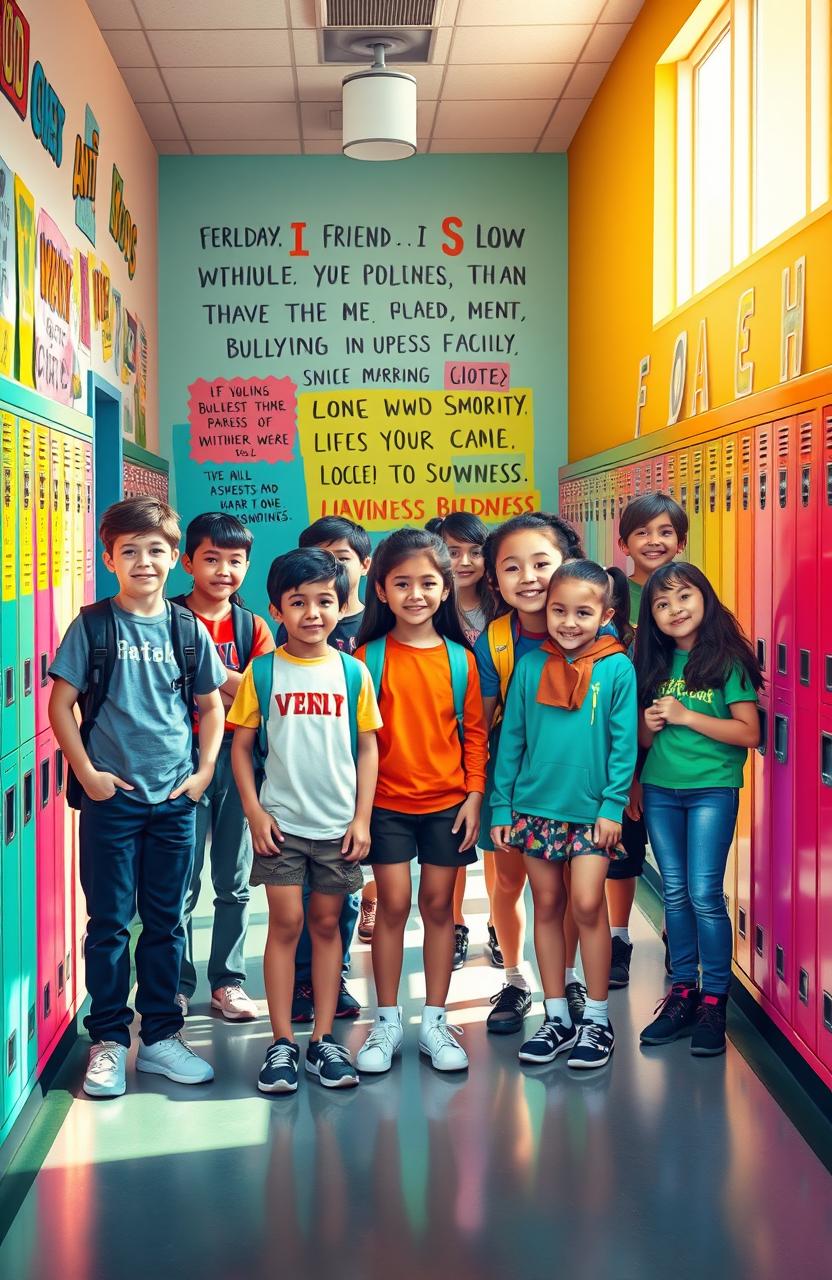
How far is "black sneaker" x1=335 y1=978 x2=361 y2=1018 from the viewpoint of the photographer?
3104 mm

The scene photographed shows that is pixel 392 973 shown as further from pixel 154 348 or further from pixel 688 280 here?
pixel 154 348

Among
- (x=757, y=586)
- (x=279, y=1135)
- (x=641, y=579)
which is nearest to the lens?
(x=279, y=1135)

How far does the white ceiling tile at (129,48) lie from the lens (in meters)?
4.51

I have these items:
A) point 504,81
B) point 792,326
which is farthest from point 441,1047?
point 504,81

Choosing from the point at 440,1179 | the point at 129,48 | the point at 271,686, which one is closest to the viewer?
the point at 440,1179

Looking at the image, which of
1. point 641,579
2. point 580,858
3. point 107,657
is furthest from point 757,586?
point 107,657

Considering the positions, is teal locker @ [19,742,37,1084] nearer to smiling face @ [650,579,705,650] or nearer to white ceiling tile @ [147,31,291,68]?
smiling face @ [650,579,705,650]

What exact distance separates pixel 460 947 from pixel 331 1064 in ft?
3.05

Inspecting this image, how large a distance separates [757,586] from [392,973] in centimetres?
128

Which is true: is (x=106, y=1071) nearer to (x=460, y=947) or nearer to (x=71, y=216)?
(x=460, y=947)

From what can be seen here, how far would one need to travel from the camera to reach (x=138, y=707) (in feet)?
8.64

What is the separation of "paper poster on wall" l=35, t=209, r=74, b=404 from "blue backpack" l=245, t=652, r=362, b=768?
3.38 ft

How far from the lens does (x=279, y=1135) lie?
2.45 metres

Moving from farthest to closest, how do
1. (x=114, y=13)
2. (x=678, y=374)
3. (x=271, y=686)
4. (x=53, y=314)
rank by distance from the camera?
(x=114, y=13) → (x=678, y=374) → (x=53, y=314) → (x=271, y=686)
